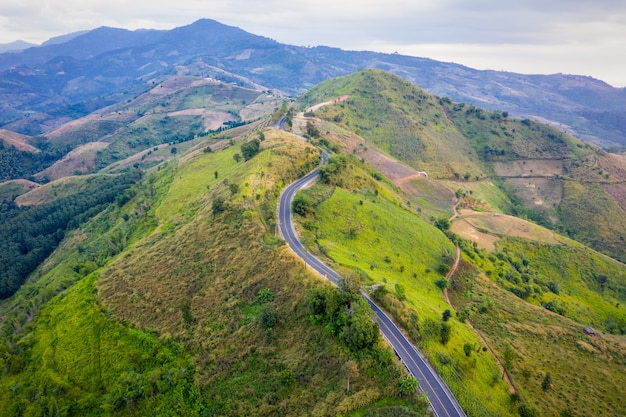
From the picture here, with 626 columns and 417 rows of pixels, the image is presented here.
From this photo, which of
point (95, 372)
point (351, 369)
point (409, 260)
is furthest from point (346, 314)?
point (409, 260)

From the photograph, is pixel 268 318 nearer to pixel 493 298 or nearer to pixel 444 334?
pixel 444 334

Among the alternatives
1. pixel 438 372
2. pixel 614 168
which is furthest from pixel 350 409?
pixel 614 168

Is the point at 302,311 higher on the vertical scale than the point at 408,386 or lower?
lower

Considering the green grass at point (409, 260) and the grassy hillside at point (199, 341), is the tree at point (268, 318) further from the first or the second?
the green grass at point (409, 260)

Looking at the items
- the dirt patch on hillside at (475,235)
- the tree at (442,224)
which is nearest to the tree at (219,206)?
the tree at (442,224)

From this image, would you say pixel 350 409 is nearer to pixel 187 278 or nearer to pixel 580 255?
pixel 187 278

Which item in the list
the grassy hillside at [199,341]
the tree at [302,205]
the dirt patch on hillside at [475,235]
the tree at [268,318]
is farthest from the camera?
the dirt patch on hillside at [475,235]

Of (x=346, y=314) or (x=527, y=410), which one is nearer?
(x=346, y=314)

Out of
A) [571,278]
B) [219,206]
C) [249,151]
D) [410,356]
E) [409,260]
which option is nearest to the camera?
[410,356]

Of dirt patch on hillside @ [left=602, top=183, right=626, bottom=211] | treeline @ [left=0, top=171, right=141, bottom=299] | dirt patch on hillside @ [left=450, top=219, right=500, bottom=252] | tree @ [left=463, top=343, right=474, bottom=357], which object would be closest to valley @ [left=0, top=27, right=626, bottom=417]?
dirt patch on hillside @ [left=450, top=219, right=500, bottom=252]
